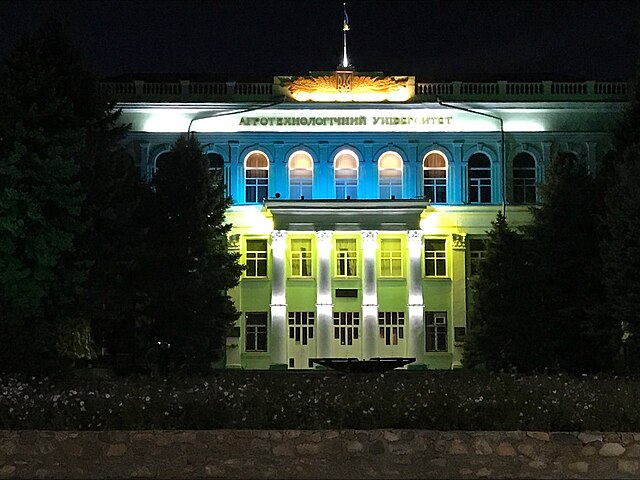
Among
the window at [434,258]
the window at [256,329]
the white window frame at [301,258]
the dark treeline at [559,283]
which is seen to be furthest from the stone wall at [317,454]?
the window at [434,258]

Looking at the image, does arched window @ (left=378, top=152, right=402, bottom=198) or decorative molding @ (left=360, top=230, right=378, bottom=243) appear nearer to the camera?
decorative molding @ (left=360, top=230, right=378, bottom=243)

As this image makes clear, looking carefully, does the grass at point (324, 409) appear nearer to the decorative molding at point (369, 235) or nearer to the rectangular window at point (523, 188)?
the decorative molding at point (369, 235)

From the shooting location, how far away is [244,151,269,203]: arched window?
188 feet

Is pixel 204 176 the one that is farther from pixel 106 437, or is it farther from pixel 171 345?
pixel 106 437

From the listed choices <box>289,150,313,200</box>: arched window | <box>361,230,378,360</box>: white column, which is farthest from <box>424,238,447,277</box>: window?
<box>289,150,313,200</box>: arched window

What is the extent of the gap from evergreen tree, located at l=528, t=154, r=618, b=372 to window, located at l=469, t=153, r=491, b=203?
916cm

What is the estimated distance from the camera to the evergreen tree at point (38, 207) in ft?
117

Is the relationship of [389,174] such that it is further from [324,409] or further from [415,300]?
[324,409]

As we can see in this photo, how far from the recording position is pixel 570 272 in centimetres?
4656

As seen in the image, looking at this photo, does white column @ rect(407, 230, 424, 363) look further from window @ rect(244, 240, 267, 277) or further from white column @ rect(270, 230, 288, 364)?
Result: window @ rect(244, 240, 267, 277)

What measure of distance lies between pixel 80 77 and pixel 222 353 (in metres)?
16.1

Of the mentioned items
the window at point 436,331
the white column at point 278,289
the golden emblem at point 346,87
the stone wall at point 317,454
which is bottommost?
the stone wall at point 317,454

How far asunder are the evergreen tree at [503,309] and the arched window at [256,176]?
41.3 feet

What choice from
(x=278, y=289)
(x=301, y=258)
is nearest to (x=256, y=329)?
(x=278, y=289)
